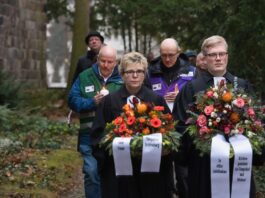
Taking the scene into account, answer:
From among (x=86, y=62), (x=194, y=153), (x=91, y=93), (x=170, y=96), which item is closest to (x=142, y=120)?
(x=194, y=153)

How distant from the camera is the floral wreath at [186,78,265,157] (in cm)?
512

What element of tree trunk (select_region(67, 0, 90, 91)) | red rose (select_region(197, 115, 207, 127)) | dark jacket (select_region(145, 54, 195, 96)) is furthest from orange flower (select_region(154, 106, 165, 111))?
tree trunk (select_region(67, 0, 90, 91))

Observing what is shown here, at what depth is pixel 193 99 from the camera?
18.1 ft

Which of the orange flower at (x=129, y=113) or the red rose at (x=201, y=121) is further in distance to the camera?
the orange flower at (x=129, y=113)

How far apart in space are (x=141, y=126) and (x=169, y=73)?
2166 mm

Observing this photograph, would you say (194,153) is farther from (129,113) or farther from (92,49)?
(92,49)

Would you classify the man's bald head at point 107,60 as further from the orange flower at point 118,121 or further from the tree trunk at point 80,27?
the tree trunk at point 80,27

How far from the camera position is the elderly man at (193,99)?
208 inches

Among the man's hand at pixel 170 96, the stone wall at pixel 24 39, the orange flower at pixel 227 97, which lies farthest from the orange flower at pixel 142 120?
the stone wall at pixel 24 39

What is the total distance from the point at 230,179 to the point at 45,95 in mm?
13605

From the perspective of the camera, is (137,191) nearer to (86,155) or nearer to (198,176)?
(198,176)

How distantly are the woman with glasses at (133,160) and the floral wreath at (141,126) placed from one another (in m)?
0.19

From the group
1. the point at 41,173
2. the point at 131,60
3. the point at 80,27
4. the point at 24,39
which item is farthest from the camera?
the point at 24,39

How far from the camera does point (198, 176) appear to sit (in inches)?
209
